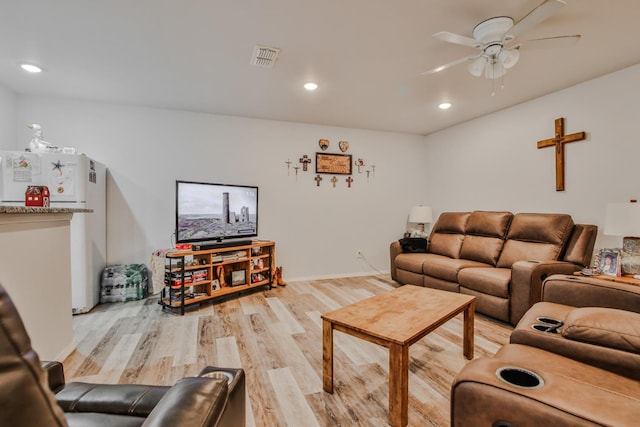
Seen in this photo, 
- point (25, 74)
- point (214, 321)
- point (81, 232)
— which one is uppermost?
point (25, 74)

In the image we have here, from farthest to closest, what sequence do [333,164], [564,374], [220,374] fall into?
[333,164], [564,374], [220,374]

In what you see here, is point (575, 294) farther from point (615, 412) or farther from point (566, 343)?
point (615, 412)

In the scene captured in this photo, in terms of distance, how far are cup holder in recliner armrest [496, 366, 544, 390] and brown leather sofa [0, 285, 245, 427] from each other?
0.91 m

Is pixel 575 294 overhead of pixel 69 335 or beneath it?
overhead

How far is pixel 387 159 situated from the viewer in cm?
507

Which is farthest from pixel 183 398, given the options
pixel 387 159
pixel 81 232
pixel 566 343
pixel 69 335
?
pixel 387 159

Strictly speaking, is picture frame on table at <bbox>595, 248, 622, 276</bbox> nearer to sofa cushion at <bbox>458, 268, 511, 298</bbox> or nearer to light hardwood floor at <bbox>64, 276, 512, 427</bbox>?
sofa cushion at <bbox>458, 268, 511, 298</bbox>

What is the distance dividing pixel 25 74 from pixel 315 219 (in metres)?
3.57

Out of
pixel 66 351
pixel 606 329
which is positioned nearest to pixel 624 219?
pixel 606 329

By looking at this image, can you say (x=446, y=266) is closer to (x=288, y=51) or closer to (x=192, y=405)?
(x=288, y=51)

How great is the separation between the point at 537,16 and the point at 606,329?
5.50 feet

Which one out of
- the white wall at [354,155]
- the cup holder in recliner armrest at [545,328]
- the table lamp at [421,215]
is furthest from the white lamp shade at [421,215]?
the cup holder in recliner armrest at [545,328]

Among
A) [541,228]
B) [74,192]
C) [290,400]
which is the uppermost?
[74,192]

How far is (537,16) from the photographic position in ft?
5.60
